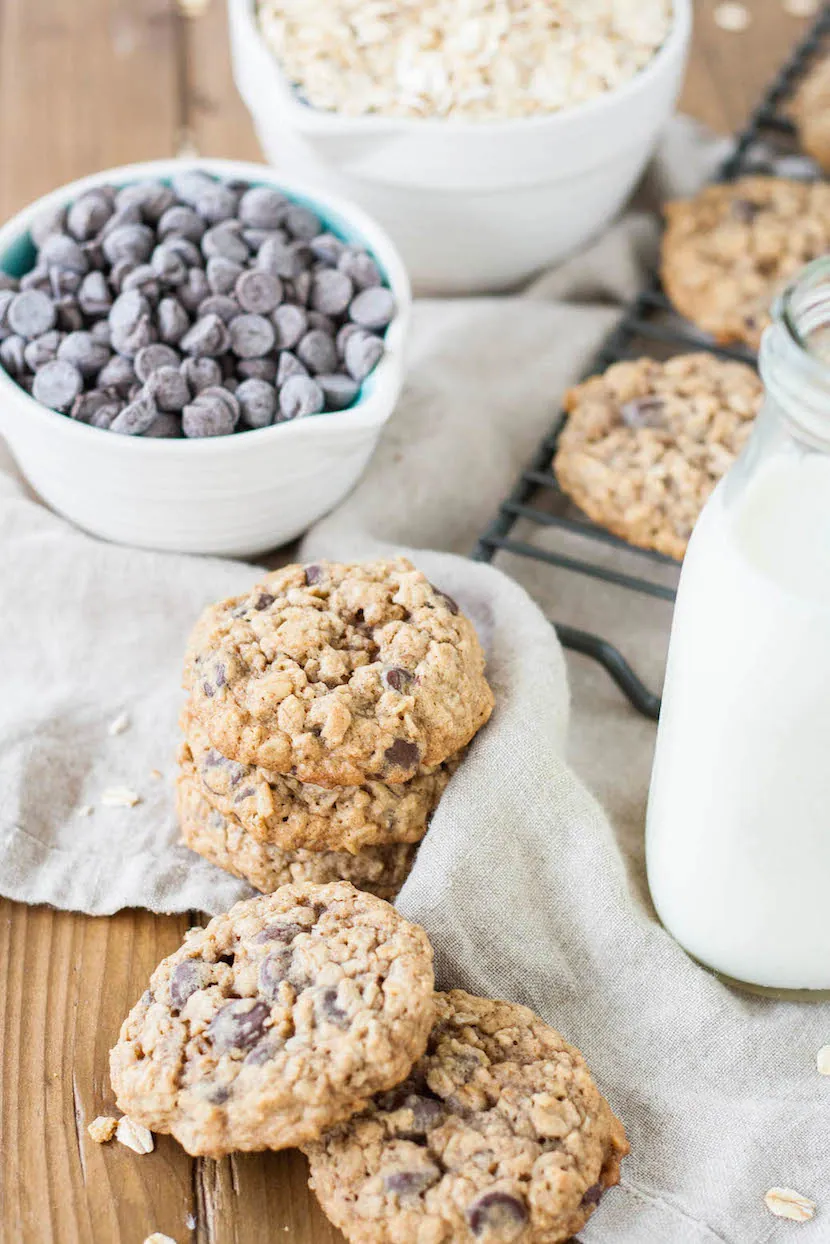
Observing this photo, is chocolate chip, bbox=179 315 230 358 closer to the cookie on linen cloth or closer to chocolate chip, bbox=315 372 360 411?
chocolate chip, bbox=315 372 360 411

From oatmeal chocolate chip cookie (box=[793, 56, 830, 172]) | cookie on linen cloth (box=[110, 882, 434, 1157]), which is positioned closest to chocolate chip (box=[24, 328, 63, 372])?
cookie on linen cloth (box=[110, 882, 434, 1157])

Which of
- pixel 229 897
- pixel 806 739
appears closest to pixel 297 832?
Answer: pixel 229 897

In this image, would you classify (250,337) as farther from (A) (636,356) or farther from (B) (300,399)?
(A) (636,356)

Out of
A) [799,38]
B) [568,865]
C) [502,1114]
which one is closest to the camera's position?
[502,1114]

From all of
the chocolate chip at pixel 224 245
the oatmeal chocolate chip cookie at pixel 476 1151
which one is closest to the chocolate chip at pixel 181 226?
the chocolate chip at pixel 224 245

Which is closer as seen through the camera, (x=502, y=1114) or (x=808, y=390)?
(x=808, y=390)

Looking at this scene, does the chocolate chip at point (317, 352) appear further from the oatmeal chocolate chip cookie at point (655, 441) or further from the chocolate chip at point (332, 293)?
the oatmeal chocolate chip cookie at point (655, 441)

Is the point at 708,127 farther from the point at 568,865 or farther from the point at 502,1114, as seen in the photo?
the point at 502,1114

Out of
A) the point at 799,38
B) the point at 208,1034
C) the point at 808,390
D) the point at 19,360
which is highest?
the point at 808,390
